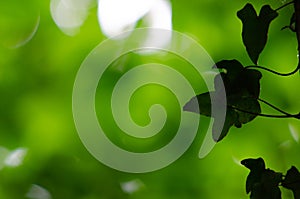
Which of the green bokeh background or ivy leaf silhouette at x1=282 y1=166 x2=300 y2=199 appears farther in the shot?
the green bokeh background

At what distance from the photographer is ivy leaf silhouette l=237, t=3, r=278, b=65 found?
867 millimetres

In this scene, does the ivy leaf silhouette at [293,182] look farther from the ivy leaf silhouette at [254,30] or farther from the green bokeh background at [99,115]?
the green bokeh background at [99,115]

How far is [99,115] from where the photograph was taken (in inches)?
51.9

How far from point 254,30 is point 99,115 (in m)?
0.61

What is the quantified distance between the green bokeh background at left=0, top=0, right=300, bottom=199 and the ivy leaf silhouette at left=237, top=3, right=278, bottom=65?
17.5 inches

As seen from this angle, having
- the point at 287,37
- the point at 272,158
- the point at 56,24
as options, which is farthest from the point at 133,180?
the point at 287,37

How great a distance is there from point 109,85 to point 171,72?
200 millimetres

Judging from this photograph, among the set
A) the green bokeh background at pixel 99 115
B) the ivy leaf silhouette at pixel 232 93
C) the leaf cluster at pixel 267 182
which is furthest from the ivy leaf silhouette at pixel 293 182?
the green bokeh background at pixel 99 115

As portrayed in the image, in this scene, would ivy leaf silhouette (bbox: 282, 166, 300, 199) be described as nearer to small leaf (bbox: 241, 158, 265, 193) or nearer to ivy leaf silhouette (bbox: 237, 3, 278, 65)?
small leaf (bbox: 241, 158, 265, 193)

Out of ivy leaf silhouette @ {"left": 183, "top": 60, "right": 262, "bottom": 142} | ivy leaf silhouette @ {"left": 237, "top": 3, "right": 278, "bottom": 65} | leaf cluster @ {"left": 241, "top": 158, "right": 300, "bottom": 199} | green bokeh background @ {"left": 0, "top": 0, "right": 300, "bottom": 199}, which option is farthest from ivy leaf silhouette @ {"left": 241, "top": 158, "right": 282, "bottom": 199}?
green bokeh background @ {"left": 0, "top": 0, "right": 300, "bottom": 199}

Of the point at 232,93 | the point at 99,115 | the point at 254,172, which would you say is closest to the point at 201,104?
the point at 232,93

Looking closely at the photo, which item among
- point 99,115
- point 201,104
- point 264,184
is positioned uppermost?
point 99,115

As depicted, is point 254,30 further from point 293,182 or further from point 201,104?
point 293,182

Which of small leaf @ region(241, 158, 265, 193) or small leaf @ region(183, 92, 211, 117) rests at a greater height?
small leaf @ region(183, 92, 211, 117)
